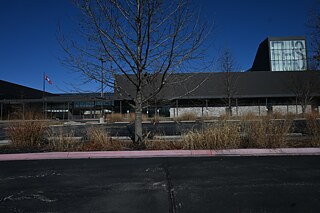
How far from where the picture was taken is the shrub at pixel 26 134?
9.21 metres

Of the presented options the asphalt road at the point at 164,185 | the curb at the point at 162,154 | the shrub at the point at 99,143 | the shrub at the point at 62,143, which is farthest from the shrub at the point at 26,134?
the asphalt road at the point at 164,185

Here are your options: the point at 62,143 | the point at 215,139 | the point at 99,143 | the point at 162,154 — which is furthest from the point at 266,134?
the point at 62,143

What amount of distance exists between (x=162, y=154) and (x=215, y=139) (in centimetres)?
195

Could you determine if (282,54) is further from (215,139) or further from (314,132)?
(215,139)

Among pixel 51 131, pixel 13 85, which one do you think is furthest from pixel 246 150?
pixel 13 85

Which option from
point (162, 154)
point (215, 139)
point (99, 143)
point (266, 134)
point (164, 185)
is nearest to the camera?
point (164, 185)

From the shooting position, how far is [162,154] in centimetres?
787

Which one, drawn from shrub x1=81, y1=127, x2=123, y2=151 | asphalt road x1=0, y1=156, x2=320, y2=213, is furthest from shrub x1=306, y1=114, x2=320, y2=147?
shrub x1=81, y1=127, x2=123, y2=151

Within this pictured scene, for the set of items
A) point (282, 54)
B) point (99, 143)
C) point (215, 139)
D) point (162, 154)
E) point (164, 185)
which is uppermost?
point (282, 54)

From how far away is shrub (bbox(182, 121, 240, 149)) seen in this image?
334 inches

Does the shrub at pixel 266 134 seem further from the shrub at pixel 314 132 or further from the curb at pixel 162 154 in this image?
the shrub at pixel 314 132

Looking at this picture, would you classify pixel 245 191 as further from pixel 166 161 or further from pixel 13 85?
pixel 13 85

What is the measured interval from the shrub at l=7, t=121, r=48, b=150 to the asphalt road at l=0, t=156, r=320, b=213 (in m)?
2.55

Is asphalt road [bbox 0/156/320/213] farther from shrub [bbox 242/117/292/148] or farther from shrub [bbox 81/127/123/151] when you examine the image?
shrub [bbox 81/127/123/151]
